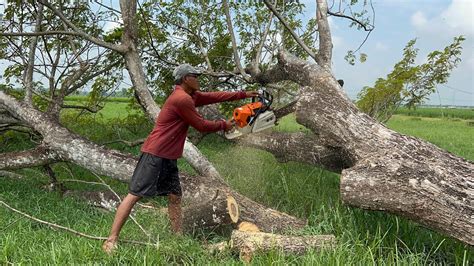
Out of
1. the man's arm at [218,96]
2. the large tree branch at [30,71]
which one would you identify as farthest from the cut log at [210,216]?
the large tree branch at [30,71]

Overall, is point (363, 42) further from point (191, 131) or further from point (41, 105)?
point (41, 105)

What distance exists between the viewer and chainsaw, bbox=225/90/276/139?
441 cm

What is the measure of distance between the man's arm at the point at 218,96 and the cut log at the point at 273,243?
128cm

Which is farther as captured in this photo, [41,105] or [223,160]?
[41,105]

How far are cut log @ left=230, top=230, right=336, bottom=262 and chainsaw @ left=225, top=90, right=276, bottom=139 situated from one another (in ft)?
3.19

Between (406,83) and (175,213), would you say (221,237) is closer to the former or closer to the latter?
(175,213)

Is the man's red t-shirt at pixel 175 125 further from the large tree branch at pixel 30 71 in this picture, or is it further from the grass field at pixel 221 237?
the large tree branch at pixel 30 71

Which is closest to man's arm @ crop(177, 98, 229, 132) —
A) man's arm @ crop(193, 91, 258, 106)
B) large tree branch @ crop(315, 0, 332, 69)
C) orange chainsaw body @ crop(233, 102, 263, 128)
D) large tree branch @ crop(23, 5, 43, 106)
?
orange chainsaw body @ crop(233, 102, 263, 128)

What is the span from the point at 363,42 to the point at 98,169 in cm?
456

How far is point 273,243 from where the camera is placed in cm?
377

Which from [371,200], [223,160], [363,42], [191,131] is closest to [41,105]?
[191,131]

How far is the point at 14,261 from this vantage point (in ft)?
12.6

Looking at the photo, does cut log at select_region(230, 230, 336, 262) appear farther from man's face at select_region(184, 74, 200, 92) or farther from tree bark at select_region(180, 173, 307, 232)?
man's face at select_region(184, 74, 200, 92)

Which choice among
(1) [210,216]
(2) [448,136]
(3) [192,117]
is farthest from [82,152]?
(2) [448,136]
